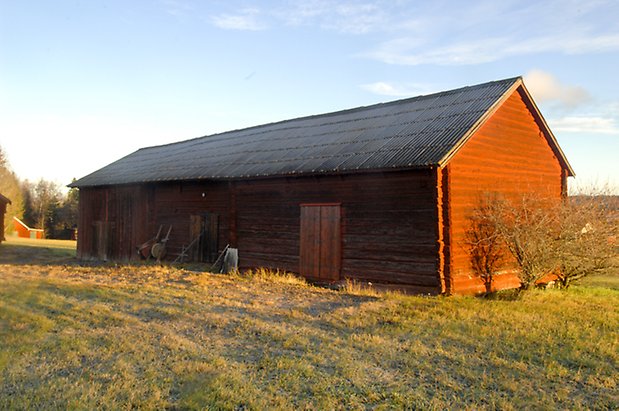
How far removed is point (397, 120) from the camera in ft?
53.5

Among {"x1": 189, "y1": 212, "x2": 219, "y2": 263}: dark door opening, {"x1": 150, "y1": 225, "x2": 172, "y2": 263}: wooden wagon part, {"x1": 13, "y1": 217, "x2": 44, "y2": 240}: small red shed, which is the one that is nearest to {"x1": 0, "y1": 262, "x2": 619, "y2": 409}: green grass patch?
{"x1": 189, "y1": 212, "x2": 219, "y2": 263}: dark door opening

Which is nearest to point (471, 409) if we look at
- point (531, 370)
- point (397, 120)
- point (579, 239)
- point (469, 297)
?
point (531, 370)

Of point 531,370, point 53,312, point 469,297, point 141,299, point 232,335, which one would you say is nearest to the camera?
point 531,370

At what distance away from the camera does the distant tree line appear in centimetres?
5072

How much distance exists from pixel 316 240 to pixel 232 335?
22.4ft

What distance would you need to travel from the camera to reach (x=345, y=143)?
1591cm

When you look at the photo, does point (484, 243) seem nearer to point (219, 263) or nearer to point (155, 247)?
point (219, 263)

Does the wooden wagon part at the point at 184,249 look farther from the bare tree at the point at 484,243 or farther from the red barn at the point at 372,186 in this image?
the bare tree at the point at 484,243

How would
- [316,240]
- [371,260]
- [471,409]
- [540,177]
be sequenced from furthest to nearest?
[540,177], [316,240], [371,260], [471,409]

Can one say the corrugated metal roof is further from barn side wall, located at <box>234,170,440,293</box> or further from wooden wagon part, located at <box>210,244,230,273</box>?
wooden wagon part, located at <box>210,244,230,273</box>

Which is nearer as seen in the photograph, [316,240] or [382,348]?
[382,348]

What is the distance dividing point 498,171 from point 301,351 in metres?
9.56

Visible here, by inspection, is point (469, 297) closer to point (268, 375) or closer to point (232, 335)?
point (232, 335)

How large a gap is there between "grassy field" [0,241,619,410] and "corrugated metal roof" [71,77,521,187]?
3961 mm
